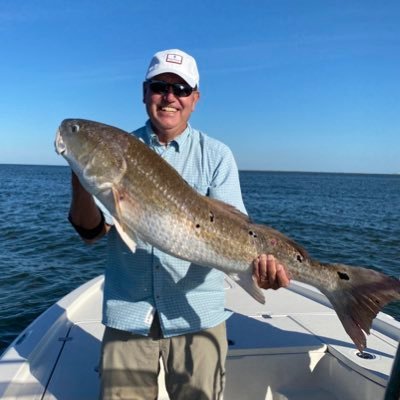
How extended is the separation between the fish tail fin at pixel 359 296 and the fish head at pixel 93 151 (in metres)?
1.83

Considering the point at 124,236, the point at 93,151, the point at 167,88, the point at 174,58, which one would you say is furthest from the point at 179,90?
the point at 124,236

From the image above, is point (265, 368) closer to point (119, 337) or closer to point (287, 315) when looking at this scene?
point (287, 315)

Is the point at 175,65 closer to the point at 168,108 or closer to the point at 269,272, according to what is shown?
the point at 168,108

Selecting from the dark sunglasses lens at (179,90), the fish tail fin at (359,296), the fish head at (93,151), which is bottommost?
the fish tail fin at (359,296)

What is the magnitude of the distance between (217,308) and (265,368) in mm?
1625

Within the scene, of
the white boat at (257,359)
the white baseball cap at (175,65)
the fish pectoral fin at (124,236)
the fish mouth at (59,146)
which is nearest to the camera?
the fish pectoral fin at (124,236)

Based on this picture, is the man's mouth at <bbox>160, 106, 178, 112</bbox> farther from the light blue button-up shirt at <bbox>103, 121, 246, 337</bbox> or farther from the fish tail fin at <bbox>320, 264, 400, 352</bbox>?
the fish tail fin at <bbox>320, 264, 400, 352</bbox>

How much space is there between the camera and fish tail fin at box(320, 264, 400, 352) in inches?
123

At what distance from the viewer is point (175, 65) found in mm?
3318

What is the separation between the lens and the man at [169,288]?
3.24 metres

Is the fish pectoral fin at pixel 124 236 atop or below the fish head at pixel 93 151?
below

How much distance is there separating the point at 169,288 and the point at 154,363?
597 millimetres

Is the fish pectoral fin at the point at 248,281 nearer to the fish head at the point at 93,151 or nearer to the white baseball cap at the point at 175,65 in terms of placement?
the fish head at the point at 93,151

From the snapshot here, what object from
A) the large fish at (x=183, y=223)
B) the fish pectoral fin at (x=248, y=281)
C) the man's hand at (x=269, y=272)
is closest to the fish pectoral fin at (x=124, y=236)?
the large fish at (x=183, y=223)
